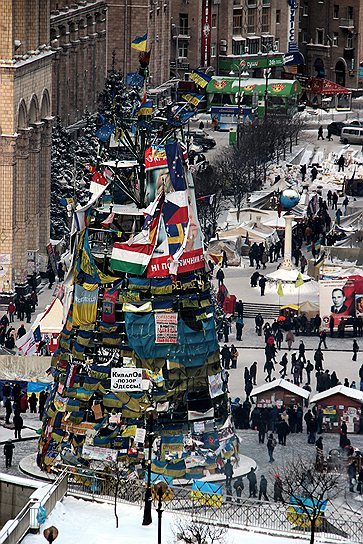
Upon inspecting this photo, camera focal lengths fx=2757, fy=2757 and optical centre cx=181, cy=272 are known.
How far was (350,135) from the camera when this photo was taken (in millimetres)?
135500

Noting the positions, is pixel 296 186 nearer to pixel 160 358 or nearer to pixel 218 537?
pixel 160 358

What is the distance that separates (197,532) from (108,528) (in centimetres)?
320

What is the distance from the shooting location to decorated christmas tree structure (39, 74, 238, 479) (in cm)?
6300

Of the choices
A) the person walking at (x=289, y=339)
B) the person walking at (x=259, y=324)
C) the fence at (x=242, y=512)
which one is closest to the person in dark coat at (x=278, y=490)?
the fence at (x=242, y=512)

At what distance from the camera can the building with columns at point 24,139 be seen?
91.6 metres

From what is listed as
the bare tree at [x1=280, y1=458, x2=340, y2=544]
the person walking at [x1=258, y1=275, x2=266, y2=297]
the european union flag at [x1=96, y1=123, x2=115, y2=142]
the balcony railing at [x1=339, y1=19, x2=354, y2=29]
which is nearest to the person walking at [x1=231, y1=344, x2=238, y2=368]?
the person walking at [x1=258, y1=275, x2=266, y2=297]

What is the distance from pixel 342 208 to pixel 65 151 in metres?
13.3

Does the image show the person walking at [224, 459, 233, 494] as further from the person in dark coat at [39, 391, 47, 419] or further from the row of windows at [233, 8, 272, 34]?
the row of windows at [233, 8, 272, 34]

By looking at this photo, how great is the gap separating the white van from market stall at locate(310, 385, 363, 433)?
6210 centimetres

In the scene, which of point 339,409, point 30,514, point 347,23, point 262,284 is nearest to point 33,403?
point 339,409

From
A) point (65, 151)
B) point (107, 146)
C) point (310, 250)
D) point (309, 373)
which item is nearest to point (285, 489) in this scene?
point (107, 146)

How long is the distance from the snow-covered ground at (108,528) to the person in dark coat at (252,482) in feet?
26.0

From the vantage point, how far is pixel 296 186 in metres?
118

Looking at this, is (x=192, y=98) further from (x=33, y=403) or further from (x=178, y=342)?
(x=33, y=403)
